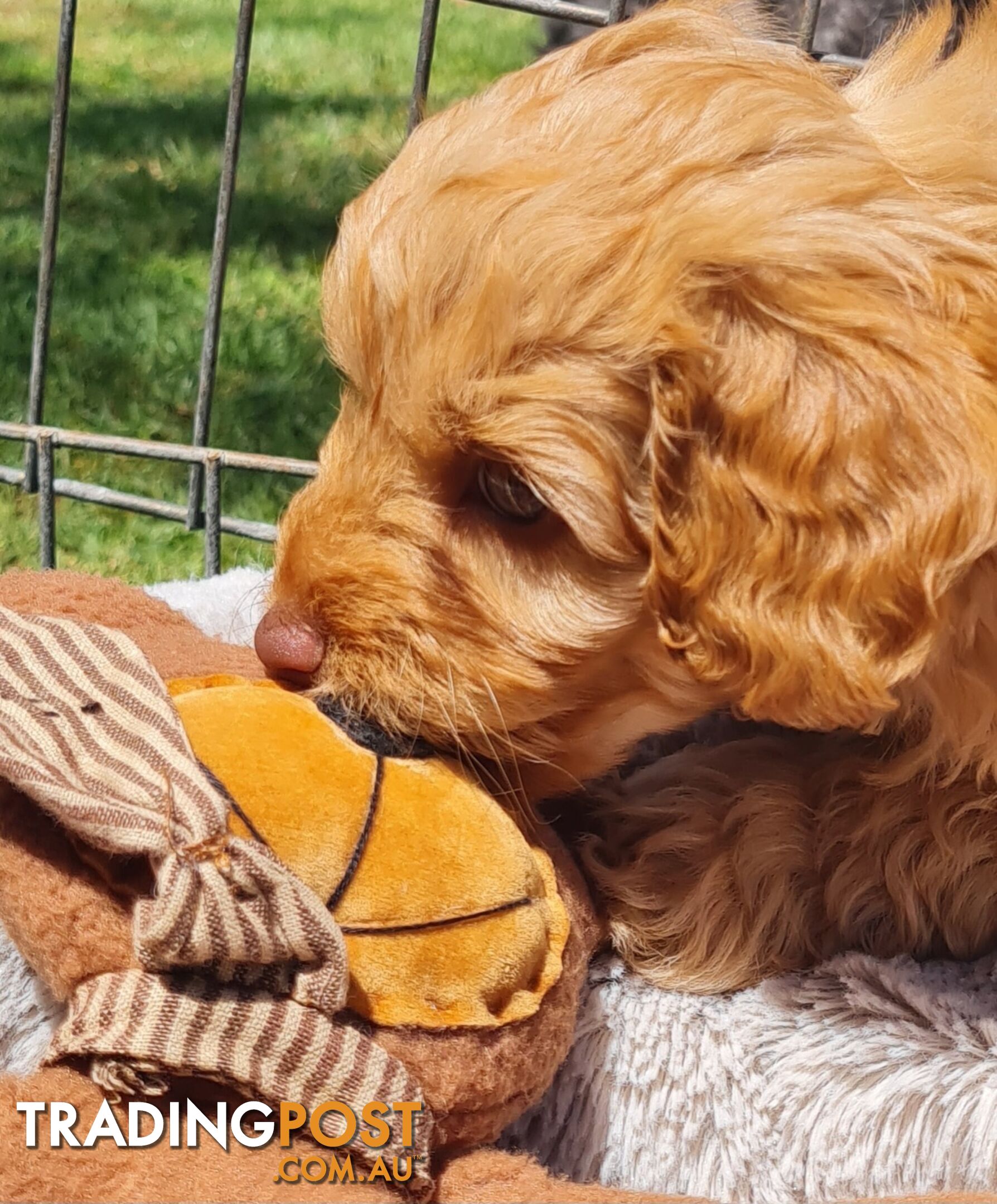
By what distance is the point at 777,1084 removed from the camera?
1582 mm

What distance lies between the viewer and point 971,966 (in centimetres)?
172

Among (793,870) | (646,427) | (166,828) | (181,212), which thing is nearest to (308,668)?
(166,828)

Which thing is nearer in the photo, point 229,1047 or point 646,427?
point 229,1047

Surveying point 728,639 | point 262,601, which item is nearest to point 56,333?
point 262,601

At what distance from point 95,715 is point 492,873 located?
0.42 m

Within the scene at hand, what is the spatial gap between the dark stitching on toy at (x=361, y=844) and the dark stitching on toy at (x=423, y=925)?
0.10ft

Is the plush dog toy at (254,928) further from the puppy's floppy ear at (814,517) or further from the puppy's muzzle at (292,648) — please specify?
the puppy's floppy ear at (814,517)

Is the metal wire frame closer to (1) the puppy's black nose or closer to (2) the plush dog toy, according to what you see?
(1) the puppy's black nose

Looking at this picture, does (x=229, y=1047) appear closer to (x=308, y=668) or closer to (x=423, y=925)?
(x=423, y=925)

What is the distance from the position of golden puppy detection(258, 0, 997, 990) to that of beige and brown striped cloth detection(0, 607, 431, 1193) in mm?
306

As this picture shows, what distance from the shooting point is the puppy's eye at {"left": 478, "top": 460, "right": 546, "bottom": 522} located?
1.49 metres

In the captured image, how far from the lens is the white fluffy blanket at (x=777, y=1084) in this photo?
1.53 meters

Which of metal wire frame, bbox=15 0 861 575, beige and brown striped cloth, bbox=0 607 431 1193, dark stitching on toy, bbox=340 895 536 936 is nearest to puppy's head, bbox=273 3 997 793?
dark stitching on toy, bbox=340 895 536 936

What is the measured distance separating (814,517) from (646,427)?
0.70ft
